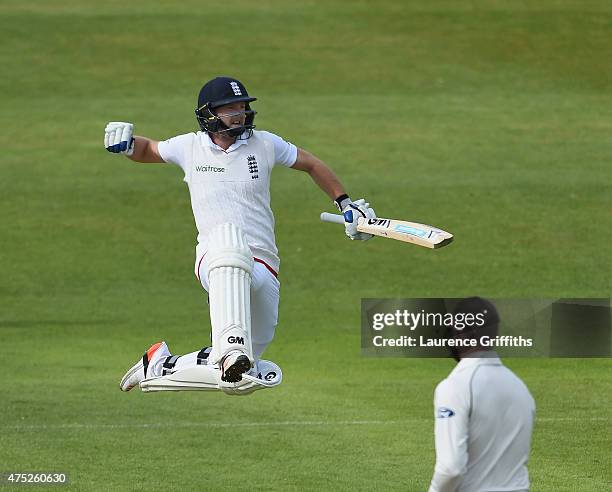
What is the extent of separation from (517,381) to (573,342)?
9.40 metres

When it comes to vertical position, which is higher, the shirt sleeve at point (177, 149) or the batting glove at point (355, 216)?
the shirt sleeve at point (177, 149)

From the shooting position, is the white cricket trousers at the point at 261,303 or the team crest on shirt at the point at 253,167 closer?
the white cricket trousers at the point at 261,303

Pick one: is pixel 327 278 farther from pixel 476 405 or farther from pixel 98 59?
pixel 476 405

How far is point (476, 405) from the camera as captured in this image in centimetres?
662

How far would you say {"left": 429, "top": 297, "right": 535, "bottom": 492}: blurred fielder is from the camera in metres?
6.59

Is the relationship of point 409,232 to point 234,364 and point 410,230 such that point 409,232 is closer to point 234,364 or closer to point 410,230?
point 410,230

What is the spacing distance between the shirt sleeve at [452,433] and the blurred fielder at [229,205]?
2.64m

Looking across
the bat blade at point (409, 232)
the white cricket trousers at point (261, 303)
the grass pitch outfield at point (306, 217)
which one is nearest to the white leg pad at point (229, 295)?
the white cricket trousers at point (261, 303)

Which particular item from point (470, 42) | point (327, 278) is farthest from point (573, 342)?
point (470, 42)

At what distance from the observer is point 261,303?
9.66 metres

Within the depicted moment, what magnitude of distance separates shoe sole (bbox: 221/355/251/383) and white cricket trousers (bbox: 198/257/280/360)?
64 centimetres

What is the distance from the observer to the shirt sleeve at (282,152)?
9.91 metres

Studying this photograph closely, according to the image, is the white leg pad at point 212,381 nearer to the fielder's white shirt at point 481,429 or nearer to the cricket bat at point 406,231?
the cricket bat at point 406,231

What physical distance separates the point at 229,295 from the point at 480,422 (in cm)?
274
